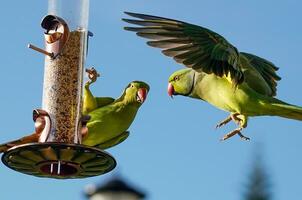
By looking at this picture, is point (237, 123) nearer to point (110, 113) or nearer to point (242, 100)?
point (242, 100)

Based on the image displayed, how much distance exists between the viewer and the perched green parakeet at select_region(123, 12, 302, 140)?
36.9 feet

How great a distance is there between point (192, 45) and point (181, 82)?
859 mm

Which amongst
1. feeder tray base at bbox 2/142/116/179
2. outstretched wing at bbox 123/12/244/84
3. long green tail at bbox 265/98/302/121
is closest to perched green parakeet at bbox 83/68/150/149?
outstretched wing at bbox 123/12/244/84

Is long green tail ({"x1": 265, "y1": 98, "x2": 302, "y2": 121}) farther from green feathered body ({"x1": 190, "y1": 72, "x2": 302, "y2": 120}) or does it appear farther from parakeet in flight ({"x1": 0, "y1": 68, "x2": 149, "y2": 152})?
parakeet in flight ({"x1": 0, "y1": 68, "x2": 149, "y2": 152})

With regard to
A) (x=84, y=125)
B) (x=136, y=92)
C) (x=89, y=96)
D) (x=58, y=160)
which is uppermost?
(x=136, y=92)

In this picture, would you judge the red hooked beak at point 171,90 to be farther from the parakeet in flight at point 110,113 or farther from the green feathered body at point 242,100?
the parakeet in flight at point 110,113

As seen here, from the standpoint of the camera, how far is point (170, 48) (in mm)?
11367

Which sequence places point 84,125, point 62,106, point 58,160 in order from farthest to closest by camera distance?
point 62,106 → point 84,125 → point 58,160

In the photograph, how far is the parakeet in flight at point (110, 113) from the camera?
1091cm

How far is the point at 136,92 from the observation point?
38.1 ft

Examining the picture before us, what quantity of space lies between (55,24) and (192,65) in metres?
1.91

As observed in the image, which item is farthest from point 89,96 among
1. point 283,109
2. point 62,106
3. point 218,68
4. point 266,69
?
point 266,69

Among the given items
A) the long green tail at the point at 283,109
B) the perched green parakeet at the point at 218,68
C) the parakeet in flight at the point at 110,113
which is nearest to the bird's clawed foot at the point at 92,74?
the parakeet in flight at the point at 110,113

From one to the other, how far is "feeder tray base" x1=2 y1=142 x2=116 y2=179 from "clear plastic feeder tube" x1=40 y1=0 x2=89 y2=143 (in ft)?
2.44
